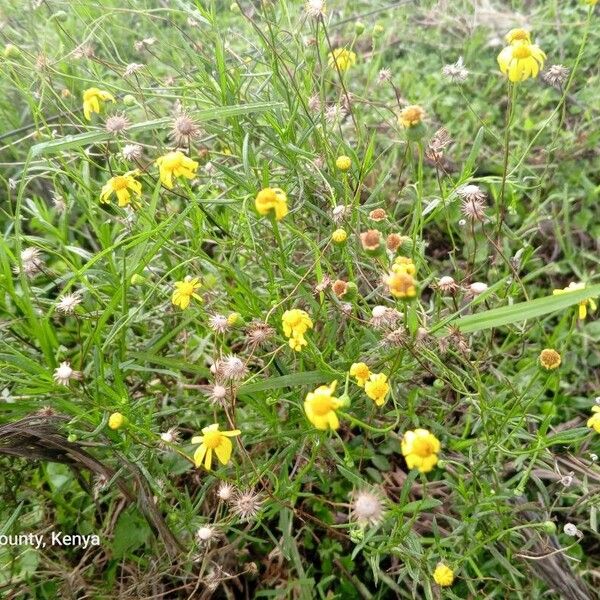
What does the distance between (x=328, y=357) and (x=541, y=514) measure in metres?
0.51

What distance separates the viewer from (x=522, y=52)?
908 millimetres

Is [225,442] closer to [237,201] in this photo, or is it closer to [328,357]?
[328,357]

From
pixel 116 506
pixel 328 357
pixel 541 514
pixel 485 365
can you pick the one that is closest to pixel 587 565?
pixel 541 514

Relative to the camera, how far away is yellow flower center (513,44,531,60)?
91 centimetres

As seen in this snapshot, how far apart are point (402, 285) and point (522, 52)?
441 millimetres

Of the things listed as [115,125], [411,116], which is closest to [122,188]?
[115,125]

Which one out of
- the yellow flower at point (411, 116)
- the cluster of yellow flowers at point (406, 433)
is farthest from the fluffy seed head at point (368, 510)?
the yellow flower at point (411, 116)

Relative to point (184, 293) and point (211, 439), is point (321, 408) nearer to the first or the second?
point (211, 439)

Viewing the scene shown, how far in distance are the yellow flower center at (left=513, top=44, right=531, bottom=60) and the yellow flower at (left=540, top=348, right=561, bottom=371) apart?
17.4 inches

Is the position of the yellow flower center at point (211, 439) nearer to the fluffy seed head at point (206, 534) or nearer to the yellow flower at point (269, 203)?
the fluffy seed head at point (206, 534)

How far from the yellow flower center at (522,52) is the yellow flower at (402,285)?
0.42 m

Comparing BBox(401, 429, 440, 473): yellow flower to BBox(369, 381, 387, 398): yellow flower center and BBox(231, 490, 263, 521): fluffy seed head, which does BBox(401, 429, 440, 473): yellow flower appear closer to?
BBox(369, 381, 387, 398): yellow flower center

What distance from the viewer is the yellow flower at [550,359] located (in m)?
0.88

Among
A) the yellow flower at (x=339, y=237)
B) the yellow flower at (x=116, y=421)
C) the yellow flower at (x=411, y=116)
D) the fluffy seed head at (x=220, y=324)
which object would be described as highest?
the yellow flower at (x=411, y=116)
